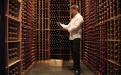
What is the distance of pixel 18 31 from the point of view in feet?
14.0

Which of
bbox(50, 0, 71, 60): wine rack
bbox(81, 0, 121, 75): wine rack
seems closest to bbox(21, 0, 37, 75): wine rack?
bbox(50, 0, 71, 60): wine rack

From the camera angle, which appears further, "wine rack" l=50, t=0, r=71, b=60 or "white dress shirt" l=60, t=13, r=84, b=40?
"wine rack" l=50, t=0, r=71, b=60

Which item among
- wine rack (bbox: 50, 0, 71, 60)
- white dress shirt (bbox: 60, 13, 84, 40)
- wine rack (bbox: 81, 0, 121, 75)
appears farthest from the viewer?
wine rack (bbox: 50, 0, 71, 60)

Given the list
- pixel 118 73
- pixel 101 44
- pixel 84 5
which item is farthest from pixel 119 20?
pixel 84 5

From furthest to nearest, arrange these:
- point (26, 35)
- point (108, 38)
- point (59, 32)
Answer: point (59, 32), point (26, 35), point (108, 38)

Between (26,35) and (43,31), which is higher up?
(43,31)

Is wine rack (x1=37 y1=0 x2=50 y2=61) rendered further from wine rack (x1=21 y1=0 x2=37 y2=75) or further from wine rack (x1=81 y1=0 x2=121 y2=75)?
wine rack (x1=81 y1=0 x2=121 y2=75)

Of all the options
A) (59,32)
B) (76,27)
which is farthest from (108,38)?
(59,32)
